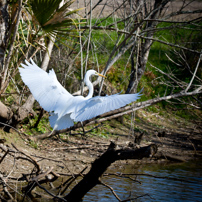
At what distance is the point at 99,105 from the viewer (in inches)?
162

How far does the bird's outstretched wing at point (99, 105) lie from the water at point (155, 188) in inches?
46.7

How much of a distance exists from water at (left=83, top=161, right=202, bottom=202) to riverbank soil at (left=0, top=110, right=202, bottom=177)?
1.39ft

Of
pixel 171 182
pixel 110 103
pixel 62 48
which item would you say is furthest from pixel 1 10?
pixel 171 182

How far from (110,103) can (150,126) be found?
6227 mm

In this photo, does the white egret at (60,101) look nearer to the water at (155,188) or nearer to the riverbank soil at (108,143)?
the riverbank soil at (108,143)

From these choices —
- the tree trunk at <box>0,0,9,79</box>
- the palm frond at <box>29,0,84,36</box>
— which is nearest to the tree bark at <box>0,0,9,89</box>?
the tree trunk at <box>0,0,9,79</box>

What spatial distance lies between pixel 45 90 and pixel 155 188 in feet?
8.35

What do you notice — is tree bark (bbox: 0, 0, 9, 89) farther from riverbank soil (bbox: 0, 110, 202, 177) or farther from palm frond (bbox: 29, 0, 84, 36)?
riverbank soil (bbox: 0, 110, 202, 177)

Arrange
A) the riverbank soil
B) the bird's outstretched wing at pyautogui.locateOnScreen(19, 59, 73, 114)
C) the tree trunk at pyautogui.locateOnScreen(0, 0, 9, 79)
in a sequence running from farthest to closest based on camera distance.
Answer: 1. the riverbank soil
2. the tree trunk at pyautogui.locateOnScreen(0, 0, 9, 79)
3. the bird's outstretched wing at pyautogui.locateOnScreen(19, 59, 73, 114)

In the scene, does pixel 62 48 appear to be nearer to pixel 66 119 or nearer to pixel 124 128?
pixel 124 128

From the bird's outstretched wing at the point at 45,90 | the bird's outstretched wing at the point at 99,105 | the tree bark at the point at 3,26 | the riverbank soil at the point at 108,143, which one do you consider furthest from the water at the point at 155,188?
the tree bark at the point at 3,26

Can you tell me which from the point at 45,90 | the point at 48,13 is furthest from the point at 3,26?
the point at 45,90

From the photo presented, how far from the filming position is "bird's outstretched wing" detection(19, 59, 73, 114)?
4.41 meters

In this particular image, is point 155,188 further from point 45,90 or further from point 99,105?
point 45,90
